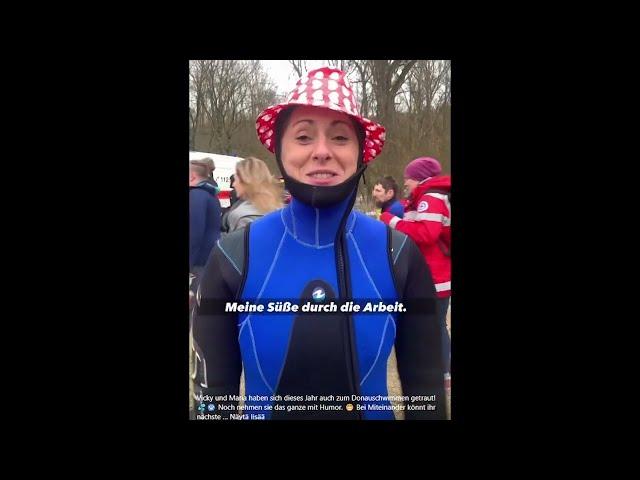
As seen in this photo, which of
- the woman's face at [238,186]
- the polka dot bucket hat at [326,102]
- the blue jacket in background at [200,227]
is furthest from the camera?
the woman's face at [238,186]

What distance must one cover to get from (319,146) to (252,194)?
0.43 meters

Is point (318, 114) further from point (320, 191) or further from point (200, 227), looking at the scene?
point (200, 227)

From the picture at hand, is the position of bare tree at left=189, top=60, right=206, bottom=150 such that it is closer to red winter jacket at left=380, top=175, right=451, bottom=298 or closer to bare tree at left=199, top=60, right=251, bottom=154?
bare tree at left=199, top=60, right=251, bottom=154

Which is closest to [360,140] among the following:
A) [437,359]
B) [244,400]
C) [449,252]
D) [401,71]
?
[401,71]

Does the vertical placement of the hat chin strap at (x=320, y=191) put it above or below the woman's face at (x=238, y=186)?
below

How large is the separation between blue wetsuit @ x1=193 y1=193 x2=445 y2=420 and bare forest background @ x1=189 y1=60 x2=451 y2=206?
0.96 ft

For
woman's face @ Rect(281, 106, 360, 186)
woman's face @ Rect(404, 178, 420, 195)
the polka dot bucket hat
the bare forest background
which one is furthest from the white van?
woman's face @ Rect(404, 178, 420, 195)

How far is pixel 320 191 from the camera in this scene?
90.8 inches

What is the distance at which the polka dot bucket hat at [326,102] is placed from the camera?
2.29 m

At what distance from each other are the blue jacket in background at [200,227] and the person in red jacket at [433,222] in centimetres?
87

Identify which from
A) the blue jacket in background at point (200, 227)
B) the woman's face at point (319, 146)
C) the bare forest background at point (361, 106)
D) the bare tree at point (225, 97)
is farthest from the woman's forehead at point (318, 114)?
the blue jacket in background at point (200, 227)

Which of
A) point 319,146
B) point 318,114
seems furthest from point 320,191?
point 318,114

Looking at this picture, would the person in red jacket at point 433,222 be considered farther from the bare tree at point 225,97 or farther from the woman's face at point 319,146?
the bare tree at point 225,97

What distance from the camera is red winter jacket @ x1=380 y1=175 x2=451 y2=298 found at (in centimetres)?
254
